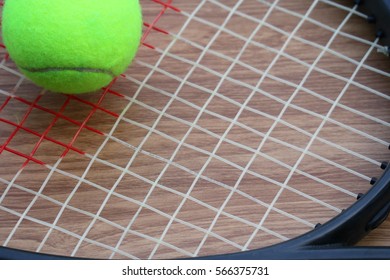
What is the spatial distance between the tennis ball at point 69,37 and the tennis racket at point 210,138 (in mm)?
117

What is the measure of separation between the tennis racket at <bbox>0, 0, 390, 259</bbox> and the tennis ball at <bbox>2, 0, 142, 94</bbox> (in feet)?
0.38

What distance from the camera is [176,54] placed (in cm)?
123

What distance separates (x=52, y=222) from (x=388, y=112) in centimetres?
51

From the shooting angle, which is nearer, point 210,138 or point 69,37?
point 69,37

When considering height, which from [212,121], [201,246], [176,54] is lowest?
[201,246]

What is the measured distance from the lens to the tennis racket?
3.57 feet

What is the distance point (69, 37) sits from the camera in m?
1.02

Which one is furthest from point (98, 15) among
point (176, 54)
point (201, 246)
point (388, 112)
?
point (388, 112)

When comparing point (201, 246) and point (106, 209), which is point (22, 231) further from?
point (201, 246)

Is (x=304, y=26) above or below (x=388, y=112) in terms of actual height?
above

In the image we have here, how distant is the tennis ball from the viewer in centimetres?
102

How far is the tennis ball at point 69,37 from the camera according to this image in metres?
1.02

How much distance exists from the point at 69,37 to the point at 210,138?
0.85 ft

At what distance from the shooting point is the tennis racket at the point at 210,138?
1.09 m
